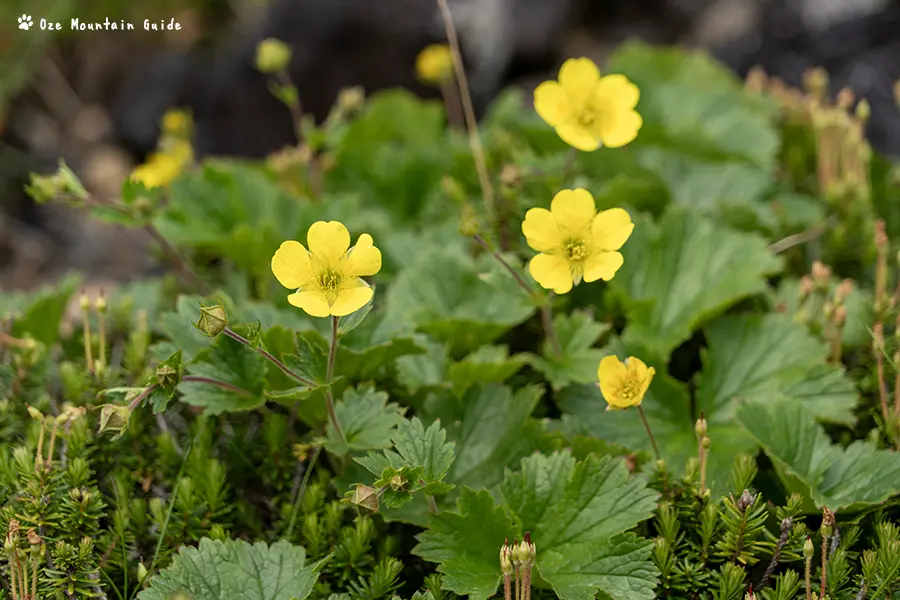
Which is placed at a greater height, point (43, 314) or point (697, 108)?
point (697, 108)

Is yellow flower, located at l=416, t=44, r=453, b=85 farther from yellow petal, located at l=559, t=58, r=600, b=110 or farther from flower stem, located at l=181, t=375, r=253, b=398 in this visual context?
flower stem, located at l=181, t=375, r=253, b=398

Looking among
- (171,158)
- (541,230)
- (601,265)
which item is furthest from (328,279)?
(171,158)

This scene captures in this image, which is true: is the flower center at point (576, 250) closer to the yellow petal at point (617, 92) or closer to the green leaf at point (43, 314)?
the yellow petal at point (617, 92)

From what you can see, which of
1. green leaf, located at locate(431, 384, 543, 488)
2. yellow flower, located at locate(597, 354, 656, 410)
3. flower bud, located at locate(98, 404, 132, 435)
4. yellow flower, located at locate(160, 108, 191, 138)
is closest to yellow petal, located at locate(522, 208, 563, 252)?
yellow flower, located at locate(597, 354, 656, 410)

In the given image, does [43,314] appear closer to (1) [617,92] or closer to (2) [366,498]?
(2) [366,498]

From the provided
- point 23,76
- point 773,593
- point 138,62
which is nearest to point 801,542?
point 773,593

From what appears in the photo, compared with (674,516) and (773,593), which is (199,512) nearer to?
(674,516)

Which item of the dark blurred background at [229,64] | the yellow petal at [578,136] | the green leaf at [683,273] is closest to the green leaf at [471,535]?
the green leaf at [683,273]
